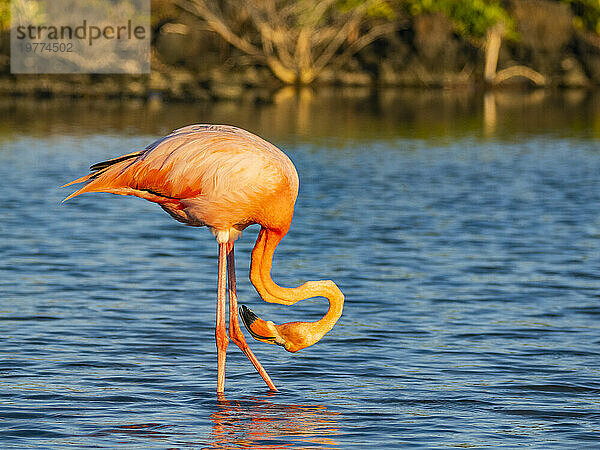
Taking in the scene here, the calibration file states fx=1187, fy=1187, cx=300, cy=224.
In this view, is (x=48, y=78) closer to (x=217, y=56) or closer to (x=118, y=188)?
(x=217, y=56)

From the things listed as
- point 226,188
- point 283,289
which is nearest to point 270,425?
point 283,289

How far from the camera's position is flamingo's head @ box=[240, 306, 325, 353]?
7.13 meters

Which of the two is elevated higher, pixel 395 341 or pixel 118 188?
pixel 118 188

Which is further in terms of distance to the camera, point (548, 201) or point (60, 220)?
point (548, 201)

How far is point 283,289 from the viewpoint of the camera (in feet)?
24.1

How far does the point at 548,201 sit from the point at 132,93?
32.4m

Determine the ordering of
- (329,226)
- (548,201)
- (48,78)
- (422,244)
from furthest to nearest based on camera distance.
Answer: (48,78), (548,201), (329,226), (422,244)

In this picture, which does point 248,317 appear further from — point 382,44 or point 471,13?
point 382,44

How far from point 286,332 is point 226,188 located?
1025 millimetres

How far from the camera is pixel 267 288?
7391 mm

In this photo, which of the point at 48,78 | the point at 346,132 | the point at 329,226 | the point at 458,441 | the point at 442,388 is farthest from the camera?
the point at 48,78

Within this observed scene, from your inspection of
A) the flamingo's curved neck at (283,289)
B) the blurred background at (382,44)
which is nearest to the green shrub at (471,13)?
the blurred background at (382,44)

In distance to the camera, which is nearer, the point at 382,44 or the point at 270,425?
the point at 270,425

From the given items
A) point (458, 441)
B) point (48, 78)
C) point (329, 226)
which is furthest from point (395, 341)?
point (48, 78)
